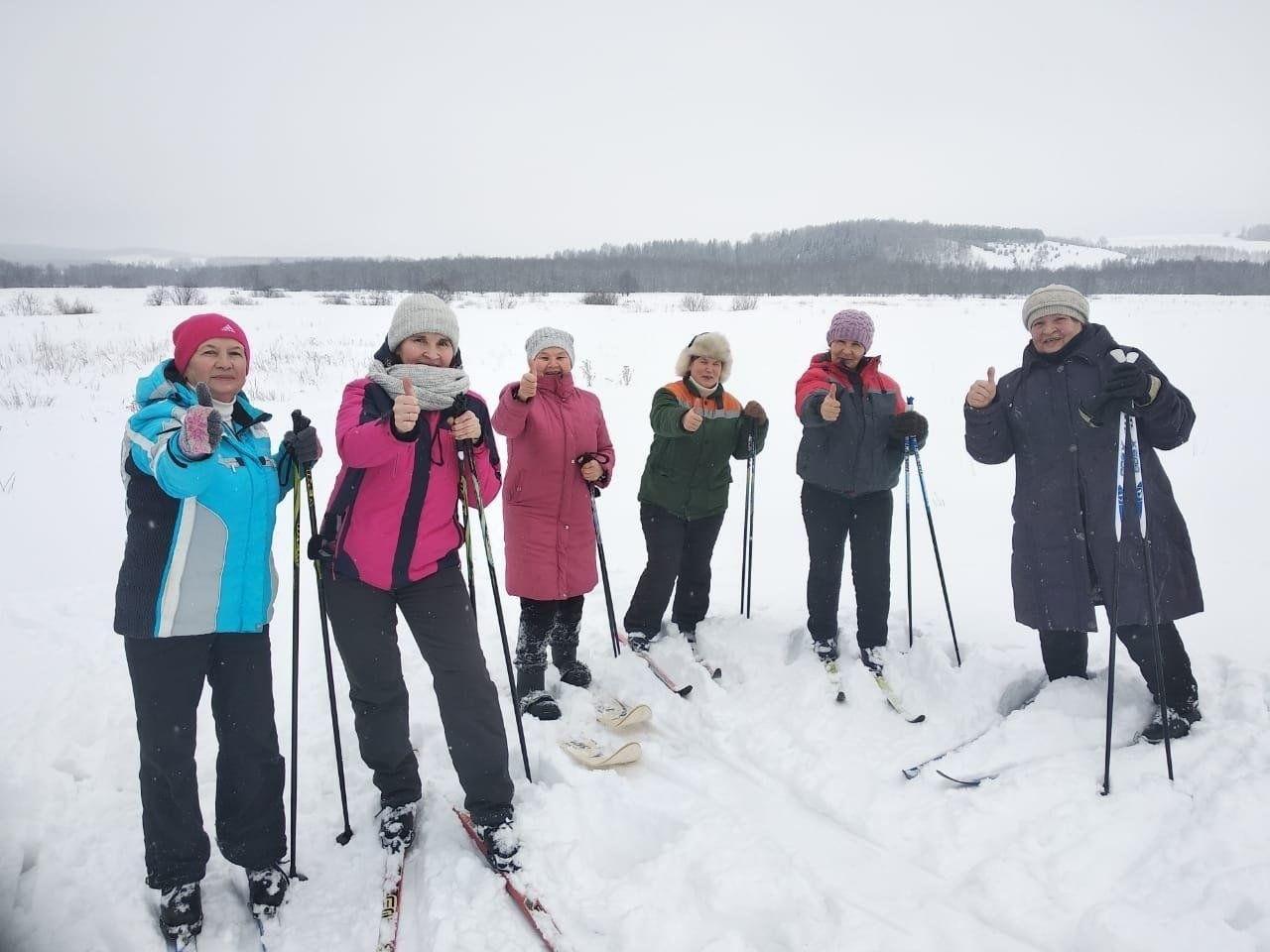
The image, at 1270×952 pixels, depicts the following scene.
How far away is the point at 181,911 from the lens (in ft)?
7.73

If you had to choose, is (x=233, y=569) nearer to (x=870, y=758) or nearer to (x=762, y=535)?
(x=870, y=758)

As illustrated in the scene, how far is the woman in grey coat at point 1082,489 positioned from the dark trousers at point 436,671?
8.48 feet

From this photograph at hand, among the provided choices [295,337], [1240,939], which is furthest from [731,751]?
[295,337]

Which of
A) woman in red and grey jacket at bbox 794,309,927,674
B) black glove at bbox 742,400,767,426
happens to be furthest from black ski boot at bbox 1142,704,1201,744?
black glove at bbox 742,400,767,426

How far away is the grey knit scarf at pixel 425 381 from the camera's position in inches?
105

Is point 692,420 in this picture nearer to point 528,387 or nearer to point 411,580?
point 528,387

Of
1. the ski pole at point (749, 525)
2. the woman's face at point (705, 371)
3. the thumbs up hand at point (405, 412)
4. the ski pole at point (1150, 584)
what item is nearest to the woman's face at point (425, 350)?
the thumbs up hand at point (405, 412)

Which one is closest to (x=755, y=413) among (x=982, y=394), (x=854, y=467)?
(x=854, y=467)

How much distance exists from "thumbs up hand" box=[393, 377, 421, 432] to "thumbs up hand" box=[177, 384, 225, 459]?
548 mm

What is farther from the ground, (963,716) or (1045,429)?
(1045,429)

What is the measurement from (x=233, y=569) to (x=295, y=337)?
61.2 feet

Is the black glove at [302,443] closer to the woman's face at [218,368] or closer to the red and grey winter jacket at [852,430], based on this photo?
the woman's face at [218,368]

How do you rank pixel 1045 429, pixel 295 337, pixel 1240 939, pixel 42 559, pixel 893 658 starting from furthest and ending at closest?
pixel 295 337 → pixel 42 559 → pixel 893 658 → pixel 1045 429 → pixel 1240 939

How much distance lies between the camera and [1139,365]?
2.97 metres
